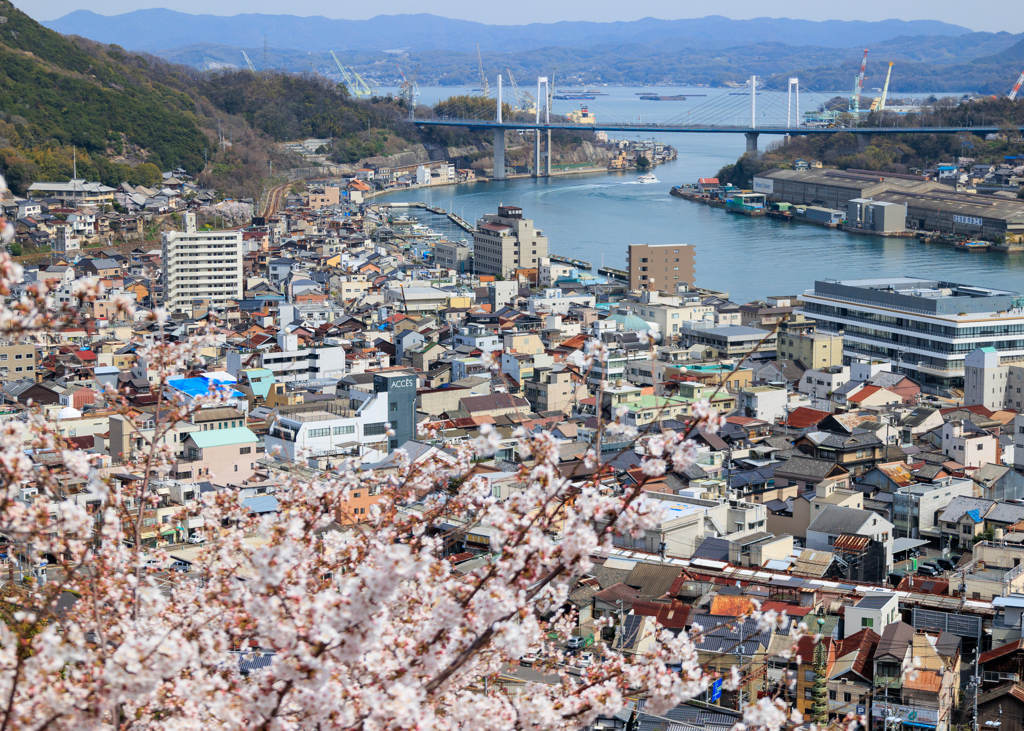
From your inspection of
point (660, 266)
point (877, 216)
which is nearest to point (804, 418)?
point (660, 266)

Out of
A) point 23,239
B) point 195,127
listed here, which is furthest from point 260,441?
point 195,127

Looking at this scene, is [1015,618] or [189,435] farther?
[189,435]

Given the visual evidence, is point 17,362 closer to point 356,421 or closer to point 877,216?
point 356,421

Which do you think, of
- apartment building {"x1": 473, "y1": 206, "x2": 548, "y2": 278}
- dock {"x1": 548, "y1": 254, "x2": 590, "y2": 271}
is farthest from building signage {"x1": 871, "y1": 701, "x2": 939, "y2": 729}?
dock {"x1": 548, "y1": 254, "x2": 590, "y2": 271}

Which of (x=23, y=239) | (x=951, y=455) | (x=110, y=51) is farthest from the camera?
(x=110, y=51)

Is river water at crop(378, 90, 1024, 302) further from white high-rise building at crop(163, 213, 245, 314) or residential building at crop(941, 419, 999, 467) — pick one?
residential building at crop(941, 419, 999, 467)

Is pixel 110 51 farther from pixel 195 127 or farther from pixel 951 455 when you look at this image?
pixel 951 455
